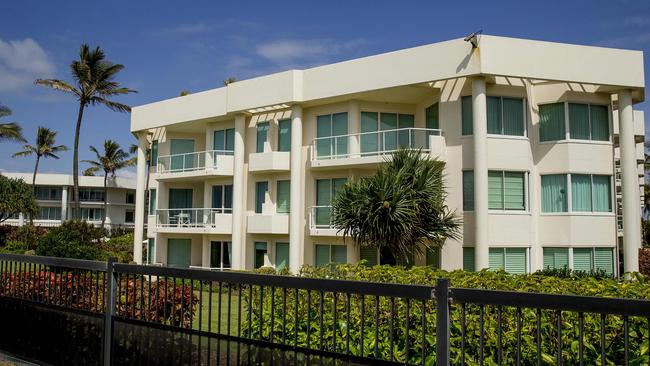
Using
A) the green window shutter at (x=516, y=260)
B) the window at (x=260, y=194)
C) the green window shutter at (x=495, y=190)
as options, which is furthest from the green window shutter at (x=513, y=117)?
the window at (x=260, y=194)

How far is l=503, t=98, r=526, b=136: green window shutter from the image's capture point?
874 inches

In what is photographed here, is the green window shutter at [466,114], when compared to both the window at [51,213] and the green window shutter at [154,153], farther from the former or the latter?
the window at [51,213]

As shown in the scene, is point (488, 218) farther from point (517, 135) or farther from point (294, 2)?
point (294, 2)

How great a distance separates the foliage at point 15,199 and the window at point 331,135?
110 ft

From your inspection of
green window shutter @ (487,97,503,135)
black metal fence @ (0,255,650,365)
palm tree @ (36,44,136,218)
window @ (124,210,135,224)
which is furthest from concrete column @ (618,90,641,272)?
window @ (124,210,135,224)

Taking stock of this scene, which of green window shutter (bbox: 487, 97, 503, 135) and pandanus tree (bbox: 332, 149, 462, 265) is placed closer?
pandanus tree (bbox: 332, 149, 462, 265)

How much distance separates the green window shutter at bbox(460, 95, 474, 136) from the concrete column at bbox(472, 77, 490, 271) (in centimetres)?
90

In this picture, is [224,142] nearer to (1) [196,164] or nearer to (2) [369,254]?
(1) [196,164]

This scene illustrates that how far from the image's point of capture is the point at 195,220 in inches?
1184

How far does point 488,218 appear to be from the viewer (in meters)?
21.2

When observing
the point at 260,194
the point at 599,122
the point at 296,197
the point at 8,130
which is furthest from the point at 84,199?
the point at 599,122

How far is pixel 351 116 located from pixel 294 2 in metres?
11.1

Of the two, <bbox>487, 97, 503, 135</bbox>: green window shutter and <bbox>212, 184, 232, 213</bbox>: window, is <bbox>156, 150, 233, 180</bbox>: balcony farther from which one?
<bbox>487, 97, 503, 135</bbox>: green window shutter

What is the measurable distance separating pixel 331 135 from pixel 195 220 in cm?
913
